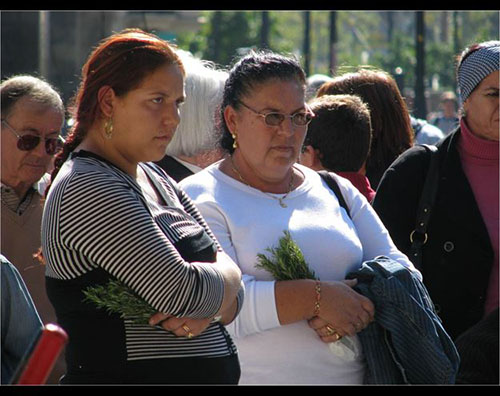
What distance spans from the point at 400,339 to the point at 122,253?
1.19m

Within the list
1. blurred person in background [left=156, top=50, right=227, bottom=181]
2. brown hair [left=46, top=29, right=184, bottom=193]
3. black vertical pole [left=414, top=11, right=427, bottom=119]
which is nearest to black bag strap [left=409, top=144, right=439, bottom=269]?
blurred person in background [left=156, top=50, right=227, bottom=181]

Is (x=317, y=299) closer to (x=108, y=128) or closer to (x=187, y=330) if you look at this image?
(x=187, y=330)

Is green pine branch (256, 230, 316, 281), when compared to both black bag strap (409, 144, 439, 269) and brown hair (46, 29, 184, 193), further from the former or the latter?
black bag strap (409, 144, 439, 269)

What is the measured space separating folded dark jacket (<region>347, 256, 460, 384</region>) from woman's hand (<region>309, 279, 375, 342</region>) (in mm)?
57

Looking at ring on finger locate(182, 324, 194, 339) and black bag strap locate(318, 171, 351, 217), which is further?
black bag strap locate(318, 171, 351, 217)

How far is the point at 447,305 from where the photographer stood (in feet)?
13.9

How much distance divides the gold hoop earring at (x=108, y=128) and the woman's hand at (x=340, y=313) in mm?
964

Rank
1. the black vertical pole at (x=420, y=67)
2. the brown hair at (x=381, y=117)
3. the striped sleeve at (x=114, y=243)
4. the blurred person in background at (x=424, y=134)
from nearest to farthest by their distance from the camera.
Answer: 1. the striped sleeve at (x=114, y=243)
2. the brown hair at (x=381, y=117)
3. the blurred person in background at (x=424, y=134)
4. the black vertical pole at (x=420, y=67)

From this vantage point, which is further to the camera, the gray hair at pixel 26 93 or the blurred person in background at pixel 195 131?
the blurred person in background at pixel 195 131

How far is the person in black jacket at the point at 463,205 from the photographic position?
420 centimetres

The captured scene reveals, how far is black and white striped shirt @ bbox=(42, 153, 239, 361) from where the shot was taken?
2742 mm

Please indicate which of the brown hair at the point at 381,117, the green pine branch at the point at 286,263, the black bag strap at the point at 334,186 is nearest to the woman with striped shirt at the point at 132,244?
the green pine branch at the point at 286,263

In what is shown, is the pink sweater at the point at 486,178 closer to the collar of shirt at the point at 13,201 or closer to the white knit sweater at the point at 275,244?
the white knit sweater at the point at 275,244

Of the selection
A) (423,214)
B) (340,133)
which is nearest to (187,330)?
(423,214)
